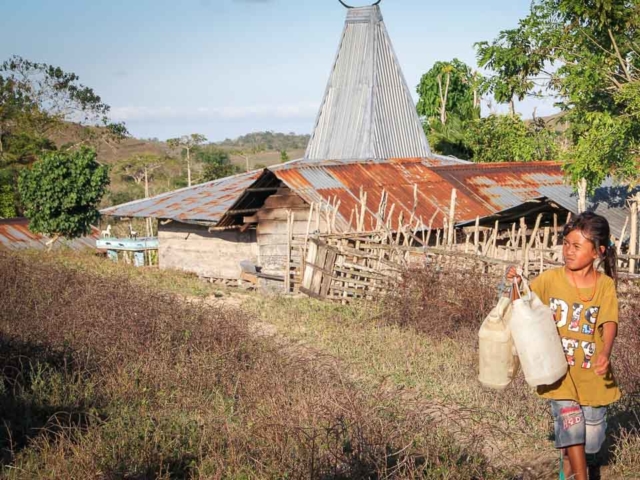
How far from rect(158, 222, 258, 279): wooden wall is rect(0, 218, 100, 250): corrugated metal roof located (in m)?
6.17

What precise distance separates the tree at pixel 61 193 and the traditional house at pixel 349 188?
19.0ft

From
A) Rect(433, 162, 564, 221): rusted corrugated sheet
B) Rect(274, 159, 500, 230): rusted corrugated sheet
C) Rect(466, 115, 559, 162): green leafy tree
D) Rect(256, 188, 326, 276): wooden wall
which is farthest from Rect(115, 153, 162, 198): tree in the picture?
Rect(256, 188, 326, 276): wooden wall

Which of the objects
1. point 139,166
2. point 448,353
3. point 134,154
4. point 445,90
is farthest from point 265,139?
point 448,353

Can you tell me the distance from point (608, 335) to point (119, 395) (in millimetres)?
3450

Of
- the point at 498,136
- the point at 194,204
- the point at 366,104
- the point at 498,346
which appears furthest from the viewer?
the point at 498,136

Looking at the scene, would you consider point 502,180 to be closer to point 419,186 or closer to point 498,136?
point 419,186

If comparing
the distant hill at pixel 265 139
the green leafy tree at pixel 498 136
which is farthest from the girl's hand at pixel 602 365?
the distant hill at pixel 265 139

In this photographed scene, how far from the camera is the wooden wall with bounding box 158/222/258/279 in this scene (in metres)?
16.8

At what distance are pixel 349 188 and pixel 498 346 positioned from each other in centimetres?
1112

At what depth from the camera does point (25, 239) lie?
23859 mm

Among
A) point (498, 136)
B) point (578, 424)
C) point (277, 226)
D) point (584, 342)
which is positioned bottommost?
point (578, 424)

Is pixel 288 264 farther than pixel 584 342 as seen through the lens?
Yes

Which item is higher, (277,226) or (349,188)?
(349,188)

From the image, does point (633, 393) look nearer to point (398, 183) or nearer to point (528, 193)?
point (398, 183)
